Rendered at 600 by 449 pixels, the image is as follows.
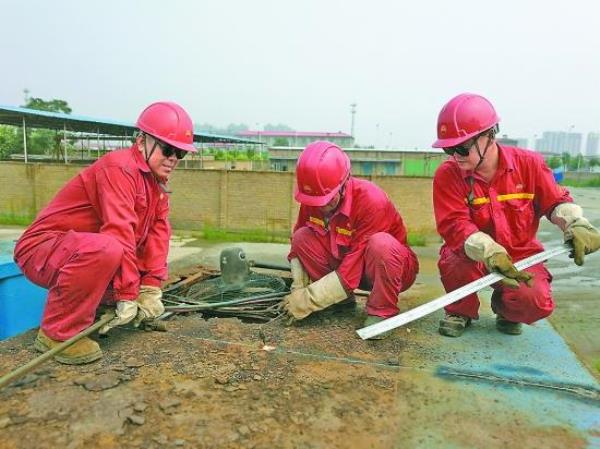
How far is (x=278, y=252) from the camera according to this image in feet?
20.2

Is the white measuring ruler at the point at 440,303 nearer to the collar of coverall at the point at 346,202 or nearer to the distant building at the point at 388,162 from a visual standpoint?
the collar of coverall at the point at 346,202

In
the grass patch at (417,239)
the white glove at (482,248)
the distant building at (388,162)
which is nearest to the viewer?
the white glove at (482,248)

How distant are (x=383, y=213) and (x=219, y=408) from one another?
4.67 ft

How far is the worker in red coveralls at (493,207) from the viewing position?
2.62 metres

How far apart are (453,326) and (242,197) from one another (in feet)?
21.1

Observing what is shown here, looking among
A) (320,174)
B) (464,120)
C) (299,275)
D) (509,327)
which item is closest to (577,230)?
(509,327)

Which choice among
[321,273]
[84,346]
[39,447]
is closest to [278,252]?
[321,273]

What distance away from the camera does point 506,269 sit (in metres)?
2.47

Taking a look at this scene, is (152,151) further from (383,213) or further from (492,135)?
(492,135)

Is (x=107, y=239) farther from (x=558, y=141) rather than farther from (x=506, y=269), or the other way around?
(x=558, y=141)

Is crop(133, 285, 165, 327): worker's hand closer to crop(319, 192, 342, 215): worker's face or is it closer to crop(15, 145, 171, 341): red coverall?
crop(15, 145, 171, 341): red coverall

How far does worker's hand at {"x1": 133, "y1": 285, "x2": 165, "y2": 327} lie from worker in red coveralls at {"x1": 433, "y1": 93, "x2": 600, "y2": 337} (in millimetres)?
1530

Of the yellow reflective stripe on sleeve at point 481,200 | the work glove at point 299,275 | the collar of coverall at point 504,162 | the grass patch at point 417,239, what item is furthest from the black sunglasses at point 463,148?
the grass patch at point 417,239

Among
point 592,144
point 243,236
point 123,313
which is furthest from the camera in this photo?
point 592,144
